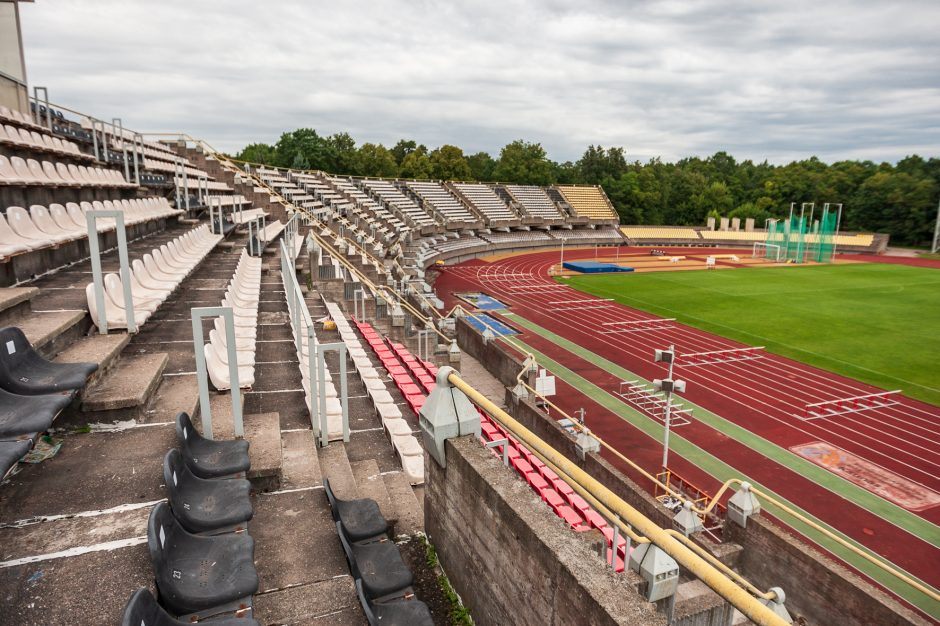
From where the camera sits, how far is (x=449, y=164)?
82375 mm

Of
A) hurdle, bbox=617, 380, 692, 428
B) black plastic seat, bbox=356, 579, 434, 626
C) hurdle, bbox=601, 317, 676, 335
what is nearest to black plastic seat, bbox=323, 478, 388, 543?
black plastic seat, bbox=356, 579, 434, 626

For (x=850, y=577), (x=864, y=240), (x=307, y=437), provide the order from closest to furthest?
(x=307, y=437)
(x=850, y=577)
(x=864, y=240)

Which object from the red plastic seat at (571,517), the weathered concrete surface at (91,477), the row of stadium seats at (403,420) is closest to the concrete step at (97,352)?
the weathered concrete surface at (91,477)

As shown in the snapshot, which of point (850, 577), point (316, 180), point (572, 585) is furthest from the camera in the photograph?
point (316, 180)

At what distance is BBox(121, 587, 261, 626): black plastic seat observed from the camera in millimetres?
2500

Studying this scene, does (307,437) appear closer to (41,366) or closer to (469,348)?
(41,366)

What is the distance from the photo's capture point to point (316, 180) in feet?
154

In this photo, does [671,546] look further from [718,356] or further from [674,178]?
[674,178]

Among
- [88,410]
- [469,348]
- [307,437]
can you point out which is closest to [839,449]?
[469,348]

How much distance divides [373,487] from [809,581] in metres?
8.04

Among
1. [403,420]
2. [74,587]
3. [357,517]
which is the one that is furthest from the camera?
[403,420]

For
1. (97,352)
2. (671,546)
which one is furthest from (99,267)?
(671,546)

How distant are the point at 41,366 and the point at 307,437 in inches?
107

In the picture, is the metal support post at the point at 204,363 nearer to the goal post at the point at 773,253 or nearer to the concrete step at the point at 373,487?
the concrete step at the point at 373,487
